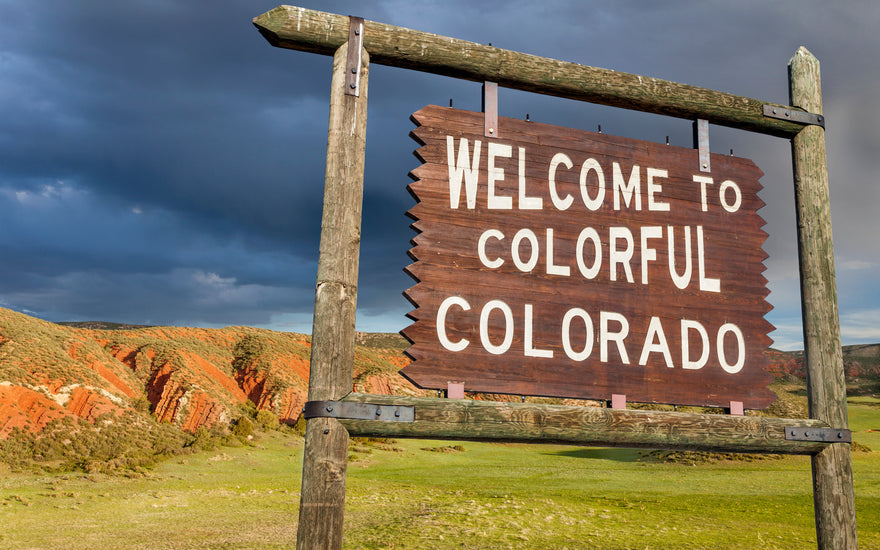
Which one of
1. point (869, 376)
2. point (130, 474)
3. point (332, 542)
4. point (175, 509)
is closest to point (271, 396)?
point (130, 474)

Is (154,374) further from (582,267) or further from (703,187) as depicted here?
(703,187)

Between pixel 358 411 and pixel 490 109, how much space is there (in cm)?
243

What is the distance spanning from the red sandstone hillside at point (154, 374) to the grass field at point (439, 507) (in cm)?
465

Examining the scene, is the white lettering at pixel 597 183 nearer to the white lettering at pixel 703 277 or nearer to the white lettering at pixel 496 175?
the white lettering at pixel 496 175

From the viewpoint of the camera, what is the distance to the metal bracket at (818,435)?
4773 mm

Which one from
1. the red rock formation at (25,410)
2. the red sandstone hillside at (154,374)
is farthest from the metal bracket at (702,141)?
the red sandstone hillside at (154,374)

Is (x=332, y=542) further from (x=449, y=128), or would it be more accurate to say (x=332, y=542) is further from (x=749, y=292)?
(x=749, y=292)

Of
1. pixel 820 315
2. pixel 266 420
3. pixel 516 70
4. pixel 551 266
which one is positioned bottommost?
pixel 266 420

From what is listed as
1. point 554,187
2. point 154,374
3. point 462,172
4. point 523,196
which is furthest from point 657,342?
point 154,374

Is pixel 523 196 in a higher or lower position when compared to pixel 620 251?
higher

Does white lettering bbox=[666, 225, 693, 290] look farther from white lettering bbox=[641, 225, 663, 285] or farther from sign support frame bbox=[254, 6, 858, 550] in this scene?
sign support frame bbox=[254, 6, 858, 550]

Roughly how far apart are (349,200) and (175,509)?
10.3 m

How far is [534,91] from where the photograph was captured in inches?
193

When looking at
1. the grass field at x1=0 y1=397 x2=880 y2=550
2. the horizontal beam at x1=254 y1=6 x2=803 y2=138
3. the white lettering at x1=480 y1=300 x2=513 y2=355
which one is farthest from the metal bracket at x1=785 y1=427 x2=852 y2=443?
the grass field at x1=0 y1=397 x2=880 y2=550
